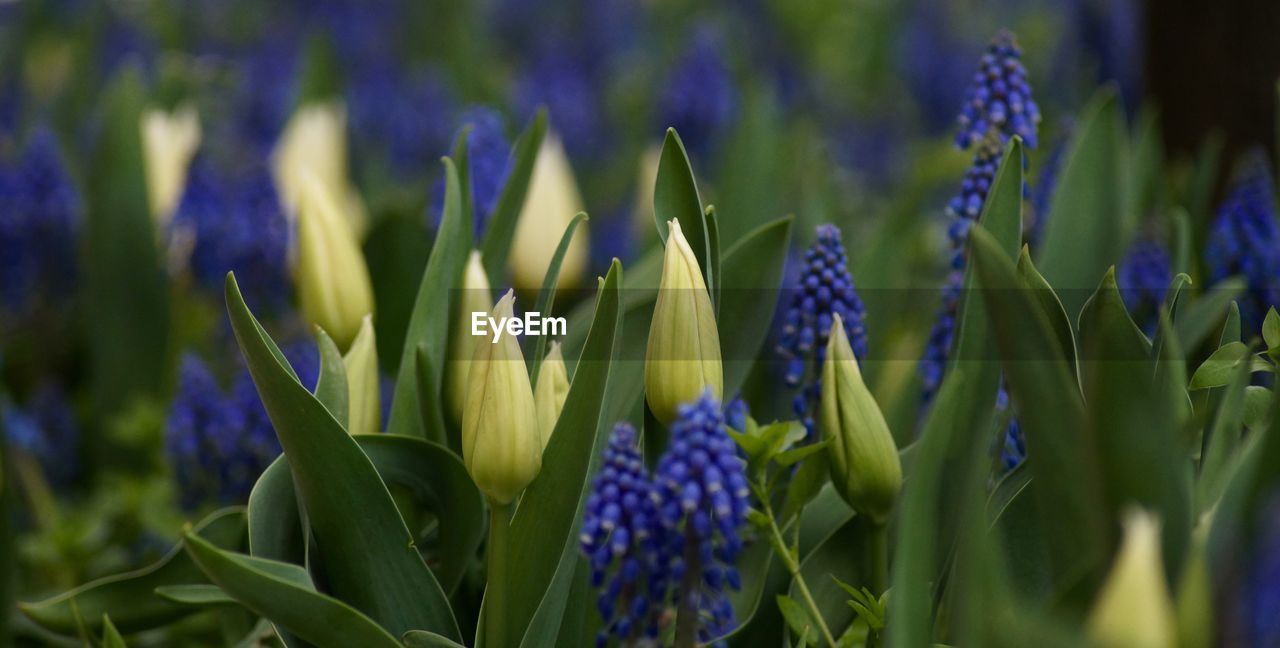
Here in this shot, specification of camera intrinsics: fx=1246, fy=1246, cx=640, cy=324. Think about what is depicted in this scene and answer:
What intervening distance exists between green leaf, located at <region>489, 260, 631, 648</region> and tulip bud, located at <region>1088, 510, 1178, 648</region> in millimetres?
330

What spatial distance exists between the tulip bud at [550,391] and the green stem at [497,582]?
6 centimetres

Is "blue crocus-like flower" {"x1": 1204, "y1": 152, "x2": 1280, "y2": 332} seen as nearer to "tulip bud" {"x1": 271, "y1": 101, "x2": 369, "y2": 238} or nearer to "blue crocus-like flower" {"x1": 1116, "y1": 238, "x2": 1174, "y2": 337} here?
"blue crocus-like flower" {"x1": 1116, "y1": 238, "x2": 1174, "y2": 337}

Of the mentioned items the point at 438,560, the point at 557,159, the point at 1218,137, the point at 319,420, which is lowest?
the point at 438,560

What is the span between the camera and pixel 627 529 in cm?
63

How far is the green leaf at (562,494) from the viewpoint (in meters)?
0.71

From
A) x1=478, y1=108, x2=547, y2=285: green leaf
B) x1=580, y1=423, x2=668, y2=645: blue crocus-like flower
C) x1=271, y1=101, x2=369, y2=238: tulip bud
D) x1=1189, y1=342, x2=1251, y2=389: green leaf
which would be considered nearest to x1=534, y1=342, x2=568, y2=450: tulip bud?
x1=580, y1=423, x2=668, y2=645: blue crocus-like flower

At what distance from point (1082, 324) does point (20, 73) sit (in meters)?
2.74

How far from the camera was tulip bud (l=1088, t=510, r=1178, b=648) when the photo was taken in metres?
0.43

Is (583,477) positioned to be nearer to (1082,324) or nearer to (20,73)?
(1082,324)

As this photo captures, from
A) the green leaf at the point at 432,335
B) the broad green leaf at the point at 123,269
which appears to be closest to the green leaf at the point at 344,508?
the green leaf at the point at 432,335

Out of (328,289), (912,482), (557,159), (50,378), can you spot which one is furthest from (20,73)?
(912,482)

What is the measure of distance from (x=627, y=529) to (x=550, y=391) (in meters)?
0.16

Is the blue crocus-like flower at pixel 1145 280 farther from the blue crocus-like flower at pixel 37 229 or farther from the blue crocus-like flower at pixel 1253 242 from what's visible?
the blue crocus-like flower at pixel 37 229

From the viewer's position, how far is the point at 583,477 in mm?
745
